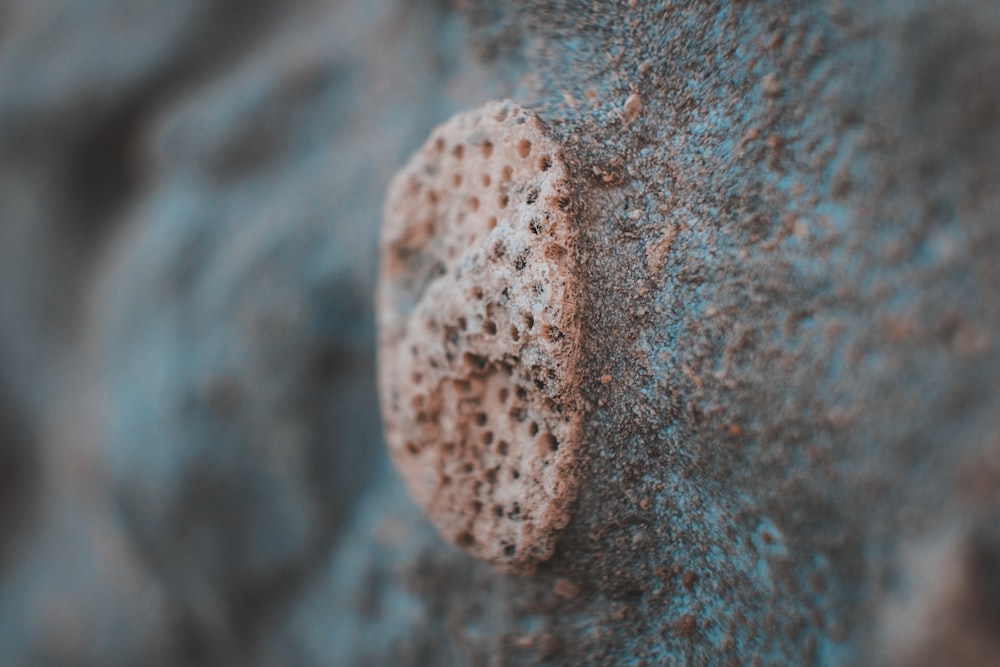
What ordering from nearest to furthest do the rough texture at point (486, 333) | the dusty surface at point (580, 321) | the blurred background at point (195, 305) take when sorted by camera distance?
the dusty surface at point (580, 321)
the rough texture at point (486, 333)
the blurred background at point (195, 305)

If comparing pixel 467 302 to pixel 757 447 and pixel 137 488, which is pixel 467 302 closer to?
pixel 757 447

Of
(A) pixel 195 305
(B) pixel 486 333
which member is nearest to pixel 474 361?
(B) pixel 486 333

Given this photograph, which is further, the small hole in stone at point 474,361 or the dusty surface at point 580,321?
the small hole in stone at point 474,361

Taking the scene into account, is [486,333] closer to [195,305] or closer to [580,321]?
[580,321]

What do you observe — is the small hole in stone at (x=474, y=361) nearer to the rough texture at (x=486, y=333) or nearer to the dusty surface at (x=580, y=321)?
the rough texture at (x=486, y=333)

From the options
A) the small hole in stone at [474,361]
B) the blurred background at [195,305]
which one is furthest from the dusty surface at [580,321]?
the small hole in stone at [474,361]

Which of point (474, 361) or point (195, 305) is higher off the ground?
point (195, 305)

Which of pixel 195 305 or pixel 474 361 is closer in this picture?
pixel 474 361
